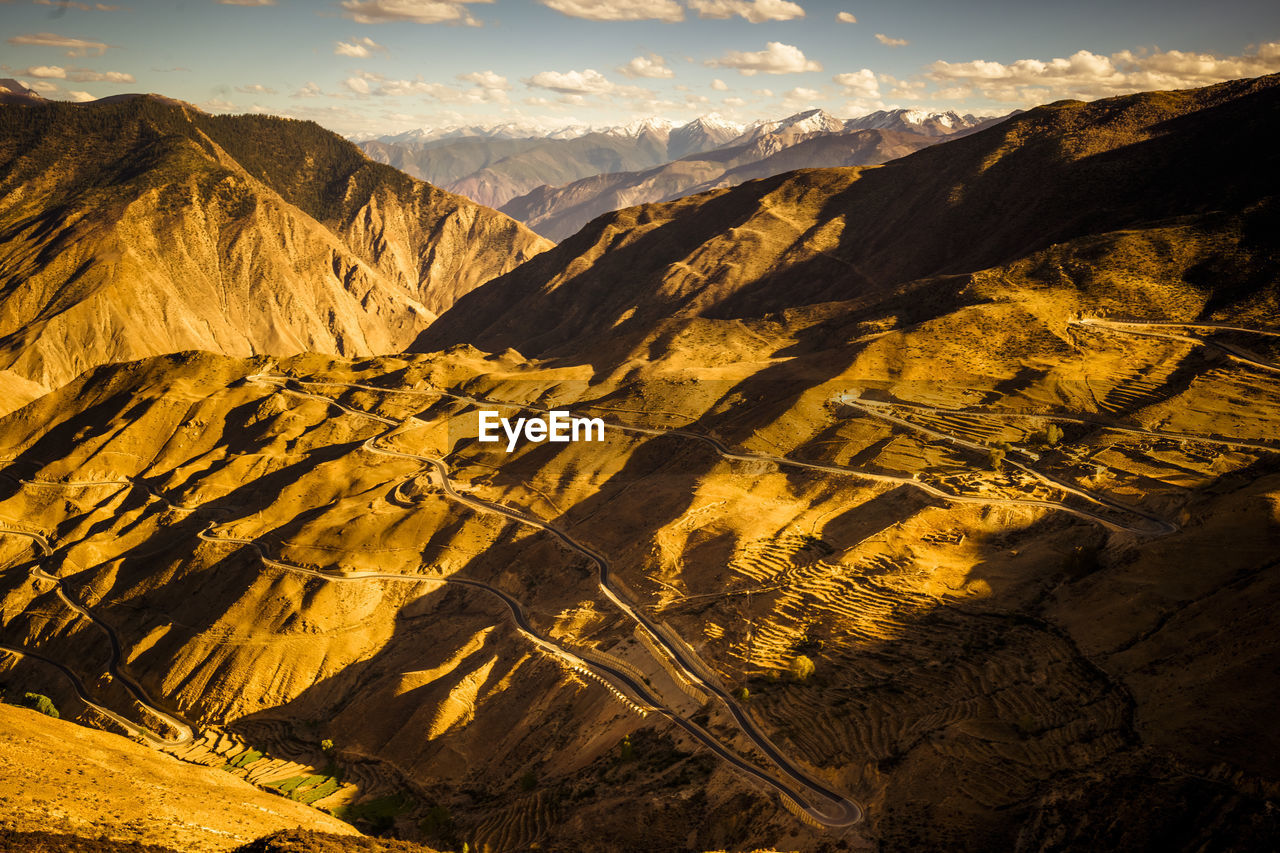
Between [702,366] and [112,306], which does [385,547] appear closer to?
[702,366]

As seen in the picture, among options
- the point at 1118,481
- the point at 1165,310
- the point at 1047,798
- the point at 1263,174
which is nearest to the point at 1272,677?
the point at 1047,798

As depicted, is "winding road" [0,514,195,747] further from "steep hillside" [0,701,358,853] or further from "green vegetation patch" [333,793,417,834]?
"green vegetation patch" [333,793,417,834]

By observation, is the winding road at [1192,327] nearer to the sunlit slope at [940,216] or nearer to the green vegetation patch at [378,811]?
the sunlit slope at [940,216]

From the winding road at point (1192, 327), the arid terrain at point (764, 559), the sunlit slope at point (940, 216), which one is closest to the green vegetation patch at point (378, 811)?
the arid terrain at point (764, 559)

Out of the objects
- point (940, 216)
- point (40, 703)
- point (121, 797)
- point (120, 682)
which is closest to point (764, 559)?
point (121, 797)

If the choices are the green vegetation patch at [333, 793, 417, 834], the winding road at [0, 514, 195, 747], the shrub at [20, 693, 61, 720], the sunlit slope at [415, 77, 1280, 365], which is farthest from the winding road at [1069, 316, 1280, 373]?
the shrub at [20, 693, 61, 720]

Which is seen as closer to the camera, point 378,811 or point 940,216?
point 378,811

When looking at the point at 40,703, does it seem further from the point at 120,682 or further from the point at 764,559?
the point at 764,559
